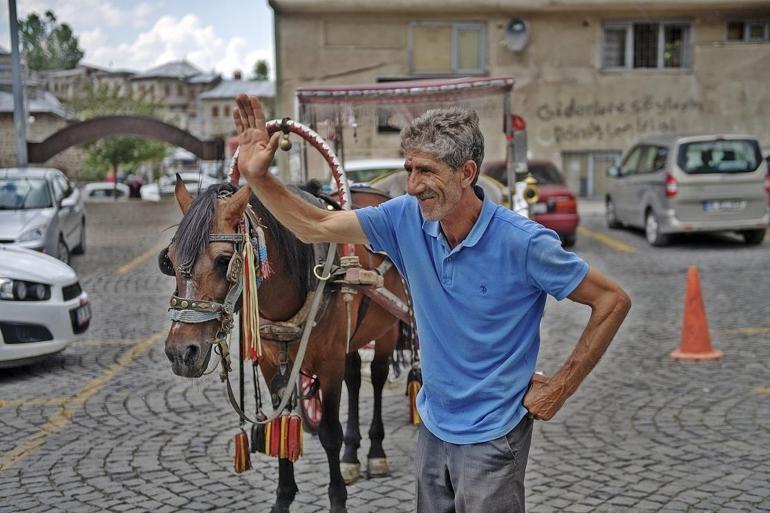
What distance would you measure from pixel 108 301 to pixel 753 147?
10.6 meters

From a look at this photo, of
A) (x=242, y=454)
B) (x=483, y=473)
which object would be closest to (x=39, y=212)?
(x=242, y=454)

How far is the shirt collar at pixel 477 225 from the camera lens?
9.52 feet

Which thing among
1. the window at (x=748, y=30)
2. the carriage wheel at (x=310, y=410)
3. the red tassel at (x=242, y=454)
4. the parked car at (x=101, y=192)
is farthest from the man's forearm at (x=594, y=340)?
the parked car at (x=101, y=192)

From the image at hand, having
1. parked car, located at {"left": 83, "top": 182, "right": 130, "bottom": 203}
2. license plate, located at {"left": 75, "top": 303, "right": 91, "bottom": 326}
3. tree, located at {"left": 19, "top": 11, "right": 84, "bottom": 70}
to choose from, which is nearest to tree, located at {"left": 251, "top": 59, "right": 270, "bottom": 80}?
tree, located at {"left": 19, "top": 11, "right": 84, "bottom": 70}

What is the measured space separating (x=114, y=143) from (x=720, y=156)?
109ft

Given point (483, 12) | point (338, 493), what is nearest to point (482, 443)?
point (338, 493)

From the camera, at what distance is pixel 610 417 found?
6.68 metres

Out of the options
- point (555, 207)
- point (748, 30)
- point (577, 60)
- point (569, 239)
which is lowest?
point (569, 239)

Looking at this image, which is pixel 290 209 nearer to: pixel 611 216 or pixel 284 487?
pixel 284 487

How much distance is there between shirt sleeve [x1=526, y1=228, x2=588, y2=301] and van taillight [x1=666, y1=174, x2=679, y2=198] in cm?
1338

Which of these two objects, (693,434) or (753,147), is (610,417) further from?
(753,147)

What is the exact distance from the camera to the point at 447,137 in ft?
9.35

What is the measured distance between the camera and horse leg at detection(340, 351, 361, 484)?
5531 millimetres

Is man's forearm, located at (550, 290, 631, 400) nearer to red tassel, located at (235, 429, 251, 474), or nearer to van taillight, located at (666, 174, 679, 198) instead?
red tassel, located at (235, 429, 251, 474)
